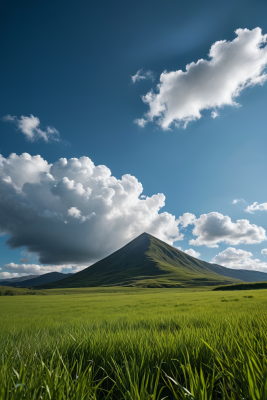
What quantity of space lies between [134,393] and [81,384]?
37cm

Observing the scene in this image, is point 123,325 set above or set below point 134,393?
below

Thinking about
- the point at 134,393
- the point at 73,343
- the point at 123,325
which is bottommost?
the point at 123,325

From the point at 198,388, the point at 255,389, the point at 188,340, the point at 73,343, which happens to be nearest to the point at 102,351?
the point at 73,343

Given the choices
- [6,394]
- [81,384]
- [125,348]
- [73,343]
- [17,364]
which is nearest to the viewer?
[6,394]

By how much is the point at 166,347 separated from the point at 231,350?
69cm

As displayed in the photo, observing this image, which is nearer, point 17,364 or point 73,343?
point 17,364

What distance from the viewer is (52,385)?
3.97 ft

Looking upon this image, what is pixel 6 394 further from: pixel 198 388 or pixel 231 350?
pixel 231 350

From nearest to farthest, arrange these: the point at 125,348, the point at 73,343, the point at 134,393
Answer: the point at 134,393
the point at 125,348
the point at 73,343

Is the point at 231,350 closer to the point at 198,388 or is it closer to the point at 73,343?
the point at 198,388

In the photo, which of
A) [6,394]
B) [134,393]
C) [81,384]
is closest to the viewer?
[6,394]

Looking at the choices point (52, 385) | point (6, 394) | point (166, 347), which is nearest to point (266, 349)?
point (166, 347)

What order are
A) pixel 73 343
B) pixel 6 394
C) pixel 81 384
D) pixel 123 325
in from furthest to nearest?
pixel 123 325 < pixel 73 343 < pixel 81 384 < pixel 6 394

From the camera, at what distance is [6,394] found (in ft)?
3.67
